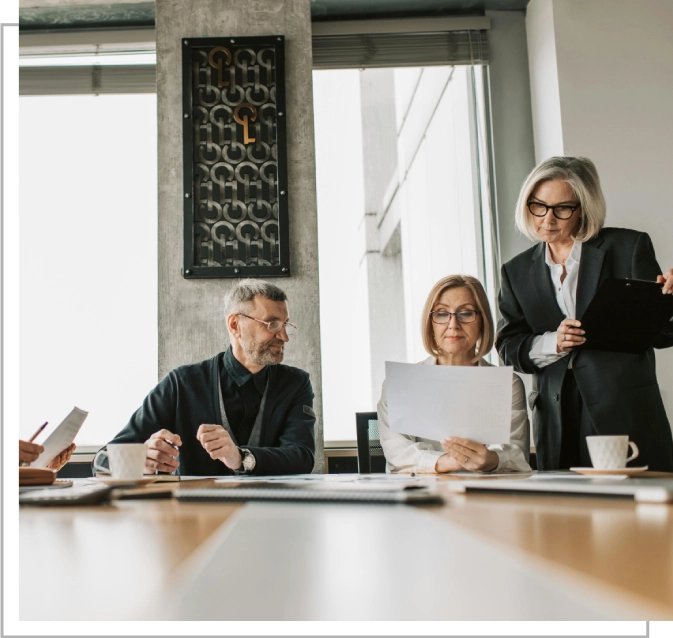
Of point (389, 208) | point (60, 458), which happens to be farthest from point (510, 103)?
point (60, 458)

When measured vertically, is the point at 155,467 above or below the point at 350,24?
below

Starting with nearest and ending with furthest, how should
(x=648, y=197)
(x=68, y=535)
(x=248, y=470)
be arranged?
1. (x=68, y=535)
2. (x=248, y=470)
3. (x=648, y=197)

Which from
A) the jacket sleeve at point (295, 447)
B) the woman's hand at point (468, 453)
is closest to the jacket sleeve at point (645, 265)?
the woman's hand at point (468, 453)

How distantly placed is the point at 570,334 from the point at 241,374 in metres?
1.04

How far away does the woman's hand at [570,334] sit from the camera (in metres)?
1.96

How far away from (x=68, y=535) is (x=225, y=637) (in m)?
0.33

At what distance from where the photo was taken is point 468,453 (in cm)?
151

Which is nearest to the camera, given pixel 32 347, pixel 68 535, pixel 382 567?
pixel 382 567

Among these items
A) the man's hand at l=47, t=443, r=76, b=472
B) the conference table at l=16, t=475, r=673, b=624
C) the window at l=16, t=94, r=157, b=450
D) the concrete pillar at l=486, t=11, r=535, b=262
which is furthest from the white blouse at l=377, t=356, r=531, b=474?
the window at l=16, t=94, r=157, b=450

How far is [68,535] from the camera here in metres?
0.55

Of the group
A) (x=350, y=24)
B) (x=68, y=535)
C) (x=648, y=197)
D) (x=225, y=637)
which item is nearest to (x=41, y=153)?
(x=350, y=24)

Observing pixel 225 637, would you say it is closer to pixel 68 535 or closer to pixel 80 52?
pixel 68 535

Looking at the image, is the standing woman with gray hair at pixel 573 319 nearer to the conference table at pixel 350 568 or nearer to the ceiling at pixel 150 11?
the conference table at pixel 350 568

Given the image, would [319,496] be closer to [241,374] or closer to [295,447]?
[295,447]
